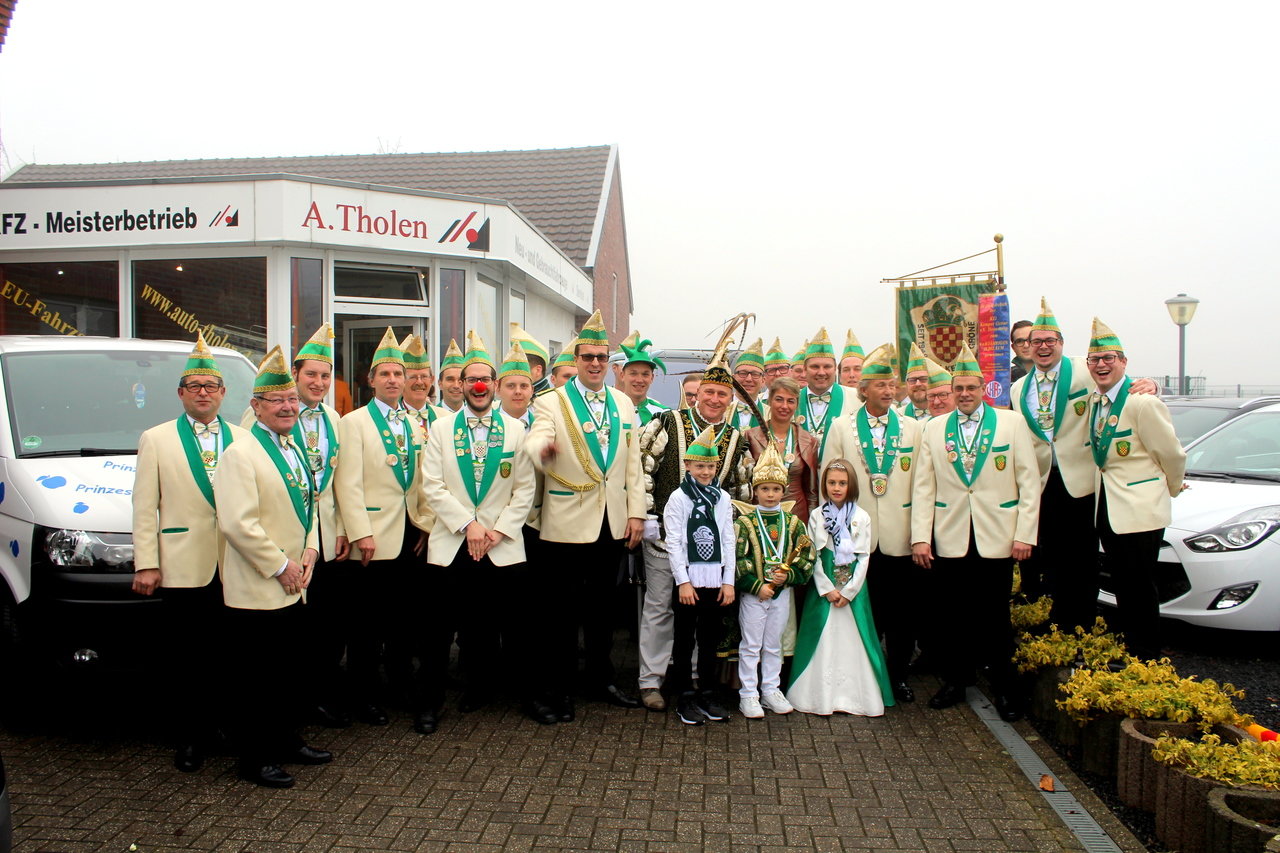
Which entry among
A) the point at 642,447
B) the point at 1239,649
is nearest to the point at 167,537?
the point at 642,447

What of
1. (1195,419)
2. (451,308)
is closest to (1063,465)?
(1195,419)

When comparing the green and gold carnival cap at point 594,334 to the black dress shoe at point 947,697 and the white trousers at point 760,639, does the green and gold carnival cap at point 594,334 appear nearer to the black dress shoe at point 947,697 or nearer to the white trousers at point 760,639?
the white trousers at point 760,639

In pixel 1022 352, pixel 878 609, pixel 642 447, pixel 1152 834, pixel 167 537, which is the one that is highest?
pixel 1022 352

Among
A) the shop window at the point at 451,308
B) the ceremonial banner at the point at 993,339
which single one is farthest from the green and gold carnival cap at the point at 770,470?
the shop window at the point at 451,308

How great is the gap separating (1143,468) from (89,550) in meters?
5.62

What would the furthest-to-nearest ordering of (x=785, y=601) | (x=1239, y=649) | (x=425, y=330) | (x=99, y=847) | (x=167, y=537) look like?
1. (x=425, y=330)
2. (x=1239, y=649)
3. (x=785, y=601)
4. (x=167, y=537)
5. (x=99, y=847)

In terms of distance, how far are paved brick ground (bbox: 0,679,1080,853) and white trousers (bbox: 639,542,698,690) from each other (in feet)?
1.24

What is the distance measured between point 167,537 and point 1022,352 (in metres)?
5.49

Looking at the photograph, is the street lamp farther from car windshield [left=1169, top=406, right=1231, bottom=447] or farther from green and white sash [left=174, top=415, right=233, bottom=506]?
green and white sash [left=174, top=415, right=233, bottom=506]

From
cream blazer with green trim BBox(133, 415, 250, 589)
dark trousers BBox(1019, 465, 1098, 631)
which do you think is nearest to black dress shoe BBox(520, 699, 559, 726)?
cream blazer with green trim BBox(133, 415, 250, 589)

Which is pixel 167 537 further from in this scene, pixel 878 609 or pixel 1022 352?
pixel 1022 352

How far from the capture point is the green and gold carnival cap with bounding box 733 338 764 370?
628 centimetres

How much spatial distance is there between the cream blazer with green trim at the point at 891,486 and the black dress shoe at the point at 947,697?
81cm

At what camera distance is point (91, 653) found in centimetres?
449
